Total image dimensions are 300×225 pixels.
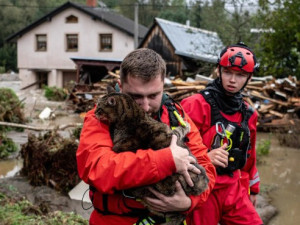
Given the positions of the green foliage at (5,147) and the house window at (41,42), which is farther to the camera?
the house window at (41,42)

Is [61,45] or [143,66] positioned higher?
[61,45]

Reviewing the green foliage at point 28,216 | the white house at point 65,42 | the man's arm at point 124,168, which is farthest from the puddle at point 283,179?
the white house at point 65,42

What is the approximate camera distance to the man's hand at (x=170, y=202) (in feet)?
7.53

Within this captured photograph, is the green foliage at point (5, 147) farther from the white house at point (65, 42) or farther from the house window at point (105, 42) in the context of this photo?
the house window at point (105, 42)

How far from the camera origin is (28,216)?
536cm

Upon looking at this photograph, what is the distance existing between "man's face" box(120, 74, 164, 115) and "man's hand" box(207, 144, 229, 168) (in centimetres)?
96

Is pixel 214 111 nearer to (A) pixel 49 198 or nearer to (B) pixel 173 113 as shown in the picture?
(B) pixel 173 113

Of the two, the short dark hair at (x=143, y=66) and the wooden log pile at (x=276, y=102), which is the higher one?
the short dark hair at (x=143, y=66)

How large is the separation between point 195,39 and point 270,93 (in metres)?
13.4

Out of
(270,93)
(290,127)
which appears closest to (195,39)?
(270,93)

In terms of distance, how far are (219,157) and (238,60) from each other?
1.11 meters

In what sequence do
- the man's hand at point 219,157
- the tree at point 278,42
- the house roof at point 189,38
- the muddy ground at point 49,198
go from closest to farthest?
the man's hand at point 219,157
the muddy ground at point 49,198
the tree at point 278,42
the house roof at point 189,38

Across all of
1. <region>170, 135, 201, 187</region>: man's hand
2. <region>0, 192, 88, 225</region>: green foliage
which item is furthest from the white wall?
<region>170, 135, 201, 187</region>: man's hand

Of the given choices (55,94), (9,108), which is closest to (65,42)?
(55,94)
